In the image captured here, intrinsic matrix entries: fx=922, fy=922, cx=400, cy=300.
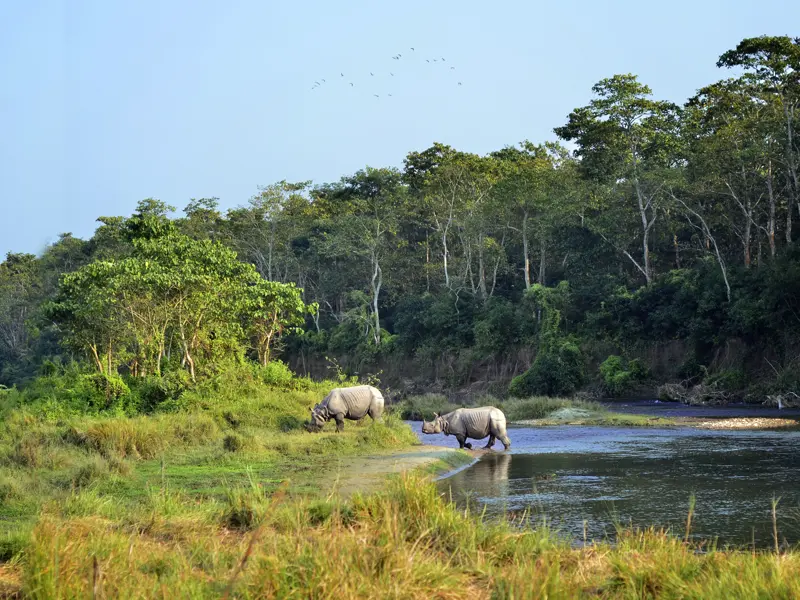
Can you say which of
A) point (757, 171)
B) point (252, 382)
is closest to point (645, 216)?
point (757, 171)

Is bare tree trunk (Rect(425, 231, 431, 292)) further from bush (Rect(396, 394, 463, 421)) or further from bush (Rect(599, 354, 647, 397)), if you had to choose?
bush (Rect(396, 394, 463, 421))

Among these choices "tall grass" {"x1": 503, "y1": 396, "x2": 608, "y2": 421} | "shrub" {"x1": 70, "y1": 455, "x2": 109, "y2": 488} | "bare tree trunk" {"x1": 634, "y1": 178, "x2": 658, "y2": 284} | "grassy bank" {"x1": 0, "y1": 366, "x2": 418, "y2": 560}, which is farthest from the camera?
"bare tree trunk" {"x1": 634, "y1": 178, "x2": 658, "y2": 284}

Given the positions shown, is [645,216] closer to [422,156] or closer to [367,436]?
[422,156]

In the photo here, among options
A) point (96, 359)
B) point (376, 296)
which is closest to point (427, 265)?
point (376, 296)

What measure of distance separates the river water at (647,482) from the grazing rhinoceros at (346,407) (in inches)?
100

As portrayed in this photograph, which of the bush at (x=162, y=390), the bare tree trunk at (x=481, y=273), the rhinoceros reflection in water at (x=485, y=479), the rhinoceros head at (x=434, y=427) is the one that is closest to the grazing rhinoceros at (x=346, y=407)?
the rhinoceros head at (x=434, y=427)

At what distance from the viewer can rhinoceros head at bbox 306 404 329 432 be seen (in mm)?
21516

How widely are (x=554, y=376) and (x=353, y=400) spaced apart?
22.8 m

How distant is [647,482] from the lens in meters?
15.2

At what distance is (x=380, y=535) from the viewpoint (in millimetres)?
7168

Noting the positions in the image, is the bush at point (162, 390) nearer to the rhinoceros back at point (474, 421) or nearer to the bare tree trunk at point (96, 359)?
the bare tree trunk at point (96, 359)

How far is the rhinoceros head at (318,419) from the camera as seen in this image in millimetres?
21516

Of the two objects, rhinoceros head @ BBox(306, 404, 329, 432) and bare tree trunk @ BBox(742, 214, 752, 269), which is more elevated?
bare tree trunk @ BBox(742, 214, 752, 269)

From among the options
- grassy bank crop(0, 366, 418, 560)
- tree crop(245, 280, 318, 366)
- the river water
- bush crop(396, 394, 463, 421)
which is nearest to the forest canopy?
tree crop(245, 280, 318, 366)
